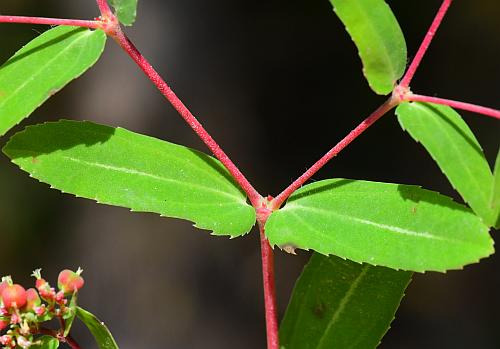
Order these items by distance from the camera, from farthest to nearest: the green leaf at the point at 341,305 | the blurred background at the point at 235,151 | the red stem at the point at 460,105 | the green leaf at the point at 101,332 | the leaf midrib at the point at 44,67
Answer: the blurred background at the point at 235,151, the green leaf at the point at 341,305, the green leaf at the point at 101,332, the leaf midrib at the point at 44,67, the red stem at the point at 460,105

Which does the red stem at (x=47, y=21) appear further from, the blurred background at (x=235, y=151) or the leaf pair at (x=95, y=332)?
the blurred background at (x=235, y=151)

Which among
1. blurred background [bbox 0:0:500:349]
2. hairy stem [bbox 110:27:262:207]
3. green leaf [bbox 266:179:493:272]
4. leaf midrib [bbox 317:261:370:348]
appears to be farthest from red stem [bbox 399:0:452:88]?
blurred background [bbox 0:0:500:349]

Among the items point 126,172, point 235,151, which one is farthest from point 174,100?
point 235,151

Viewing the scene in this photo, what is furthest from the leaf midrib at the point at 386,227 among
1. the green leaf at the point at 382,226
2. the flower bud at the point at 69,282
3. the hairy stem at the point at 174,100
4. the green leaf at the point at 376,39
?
the flower bud at the point at 69,282

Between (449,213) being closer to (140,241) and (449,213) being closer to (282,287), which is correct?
(282,287)

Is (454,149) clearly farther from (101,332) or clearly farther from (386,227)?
(101,332)

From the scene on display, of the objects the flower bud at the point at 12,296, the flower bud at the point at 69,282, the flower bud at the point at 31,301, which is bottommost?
the flower bud at the point at 69,282
